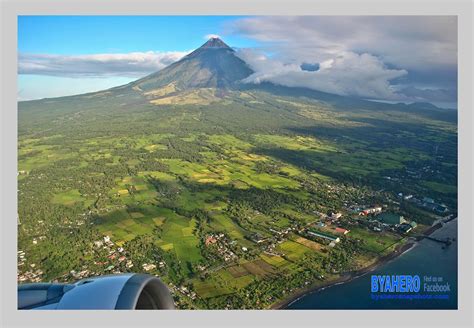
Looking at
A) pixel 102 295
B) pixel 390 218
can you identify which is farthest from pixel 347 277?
pixel 102 295

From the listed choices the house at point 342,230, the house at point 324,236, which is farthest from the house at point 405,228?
the house at point 324,236

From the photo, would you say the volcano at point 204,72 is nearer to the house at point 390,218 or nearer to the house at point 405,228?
the house at point 390,218

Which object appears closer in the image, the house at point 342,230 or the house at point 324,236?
the house at point 324,236

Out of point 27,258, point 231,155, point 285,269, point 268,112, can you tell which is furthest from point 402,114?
point 27,258

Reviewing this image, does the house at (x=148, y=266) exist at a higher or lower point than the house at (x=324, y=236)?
lower

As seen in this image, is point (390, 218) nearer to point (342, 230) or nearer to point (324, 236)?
point (342, 230)

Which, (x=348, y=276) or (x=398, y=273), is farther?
(x=348, y=276)

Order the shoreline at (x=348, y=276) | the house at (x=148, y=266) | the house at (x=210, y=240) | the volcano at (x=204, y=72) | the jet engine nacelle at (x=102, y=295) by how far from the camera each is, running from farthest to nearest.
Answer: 1. the volcano at (x=204, y=72)
2. the house at (x=210, y=240)
3. the house at (x=148, y=266)
4. the shoreline at (x=348, y=276)
5. the jet engine nacelle at (x=102, y=295)

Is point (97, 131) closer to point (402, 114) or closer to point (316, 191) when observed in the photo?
point (316, 191)
